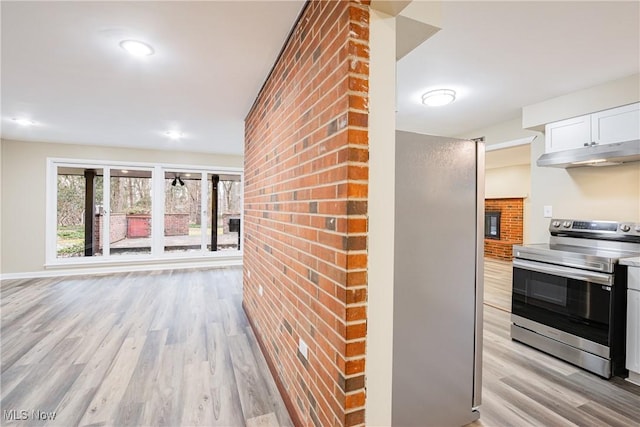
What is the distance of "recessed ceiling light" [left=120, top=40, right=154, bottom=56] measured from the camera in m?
1.95

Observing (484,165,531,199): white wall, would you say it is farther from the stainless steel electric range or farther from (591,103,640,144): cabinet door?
(591,103,640,144): cabinet door

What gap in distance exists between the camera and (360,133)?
3.95 feet

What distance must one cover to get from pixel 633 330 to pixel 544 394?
0.87 meters

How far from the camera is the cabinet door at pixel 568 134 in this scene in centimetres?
274

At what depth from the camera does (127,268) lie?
5.70 metres

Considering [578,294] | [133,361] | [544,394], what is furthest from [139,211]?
[578,294]

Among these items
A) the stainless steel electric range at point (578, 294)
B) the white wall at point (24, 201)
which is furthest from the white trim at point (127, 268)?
the stainless steel electric range at point (578, 294)

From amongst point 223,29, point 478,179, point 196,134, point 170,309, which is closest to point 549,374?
point 478,179

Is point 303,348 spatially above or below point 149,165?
below

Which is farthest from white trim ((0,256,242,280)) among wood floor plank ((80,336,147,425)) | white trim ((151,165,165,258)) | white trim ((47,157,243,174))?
wood floor plank ((80,336,147,425))

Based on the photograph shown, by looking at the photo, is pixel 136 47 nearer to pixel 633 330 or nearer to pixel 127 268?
pixel 633 330

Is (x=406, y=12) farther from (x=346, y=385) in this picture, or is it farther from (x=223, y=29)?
(x=346, y=385)

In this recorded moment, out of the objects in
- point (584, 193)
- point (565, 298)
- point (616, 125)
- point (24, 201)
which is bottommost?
point (565, 298)

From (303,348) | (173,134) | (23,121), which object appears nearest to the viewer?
(303,348)
